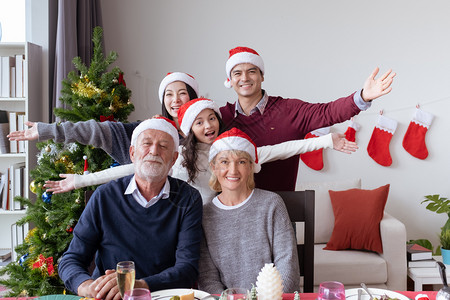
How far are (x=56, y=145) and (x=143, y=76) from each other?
1.22m

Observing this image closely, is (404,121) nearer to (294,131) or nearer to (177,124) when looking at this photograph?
(294,131)

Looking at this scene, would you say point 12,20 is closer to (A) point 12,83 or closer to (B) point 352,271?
(A) point 12,83

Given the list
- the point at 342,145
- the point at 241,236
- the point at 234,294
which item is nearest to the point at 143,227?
the point at 241,236

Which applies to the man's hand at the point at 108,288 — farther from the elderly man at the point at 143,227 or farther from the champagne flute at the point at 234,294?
the champagne flute at the point at 234,294

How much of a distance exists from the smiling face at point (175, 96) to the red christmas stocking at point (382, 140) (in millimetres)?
1829

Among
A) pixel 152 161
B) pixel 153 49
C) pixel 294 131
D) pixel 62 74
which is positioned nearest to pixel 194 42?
pixel 153 49

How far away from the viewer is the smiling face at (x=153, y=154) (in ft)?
4.84

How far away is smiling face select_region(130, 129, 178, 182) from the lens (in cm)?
148

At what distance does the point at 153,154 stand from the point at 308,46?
2090mm

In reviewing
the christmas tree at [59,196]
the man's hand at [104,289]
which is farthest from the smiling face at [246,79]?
the man's hand at [104,289]

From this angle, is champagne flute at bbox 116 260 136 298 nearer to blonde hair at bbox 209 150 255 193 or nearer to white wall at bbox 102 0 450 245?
blonde hair at bbox 209 150 255 193

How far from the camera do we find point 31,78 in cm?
277

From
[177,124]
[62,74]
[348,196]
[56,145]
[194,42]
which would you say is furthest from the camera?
[194,42]

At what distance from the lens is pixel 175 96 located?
188 cm
